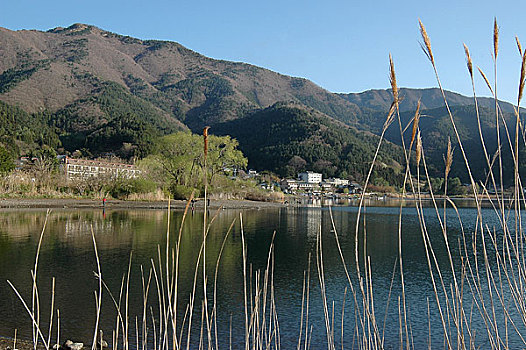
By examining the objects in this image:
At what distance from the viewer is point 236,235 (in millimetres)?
21484

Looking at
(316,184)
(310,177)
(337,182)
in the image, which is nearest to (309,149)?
(310,177)

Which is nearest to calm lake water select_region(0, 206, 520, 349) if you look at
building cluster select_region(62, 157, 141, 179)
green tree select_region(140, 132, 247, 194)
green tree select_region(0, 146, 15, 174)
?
green tree select_region(0, 146, 15, 174)

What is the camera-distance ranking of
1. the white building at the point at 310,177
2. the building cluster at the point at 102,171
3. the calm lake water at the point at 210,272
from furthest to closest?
the white building at the point at 310,177
the building cluster at the point at 102,171
the calm lake water at the point at 210,272

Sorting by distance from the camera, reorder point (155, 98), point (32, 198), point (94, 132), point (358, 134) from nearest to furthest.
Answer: point (32, 198) < point (94, 132) < point (358, 134) < point (155, 98)

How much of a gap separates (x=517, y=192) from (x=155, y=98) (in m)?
170

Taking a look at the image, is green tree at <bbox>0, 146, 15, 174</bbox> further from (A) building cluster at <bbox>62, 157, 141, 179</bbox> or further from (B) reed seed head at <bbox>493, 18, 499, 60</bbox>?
(B) reed seed head at <bbox>493, 18, 499, 60</bbox>

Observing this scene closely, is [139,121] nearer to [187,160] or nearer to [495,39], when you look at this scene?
[187,160]

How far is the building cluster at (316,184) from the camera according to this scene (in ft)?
310

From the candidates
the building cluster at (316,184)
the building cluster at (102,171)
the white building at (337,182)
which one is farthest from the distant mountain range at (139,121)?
the building cluster at (102,171)

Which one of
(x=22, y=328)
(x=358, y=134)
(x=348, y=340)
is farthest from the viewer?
(x=358, y=134)

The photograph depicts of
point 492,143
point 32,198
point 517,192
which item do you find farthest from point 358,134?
point 517,192

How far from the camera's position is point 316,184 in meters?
101

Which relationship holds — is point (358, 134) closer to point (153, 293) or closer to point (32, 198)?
point (32, 198)

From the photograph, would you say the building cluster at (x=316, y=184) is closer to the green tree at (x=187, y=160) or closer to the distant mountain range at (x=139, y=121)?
the distant mountain range at (x=139, y=121)
